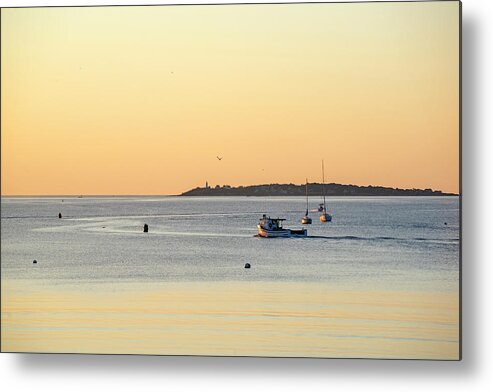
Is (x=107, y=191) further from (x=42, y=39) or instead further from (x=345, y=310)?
(x=345, y=310)

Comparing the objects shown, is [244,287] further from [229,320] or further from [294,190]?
[294,190]

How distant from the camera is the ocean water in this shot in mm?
5391

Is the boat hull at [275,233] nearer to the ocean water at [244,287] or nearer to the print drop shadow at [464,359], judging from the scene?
the ocean water at [244,287]

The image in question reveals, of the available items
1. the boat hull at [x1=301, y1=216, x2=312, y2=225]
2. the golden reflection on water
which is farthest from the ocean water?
the boat hull at [x1=301, y1=216, x2=312, y2=225]

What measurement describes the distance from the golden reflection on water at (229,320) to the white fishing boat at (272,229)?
491 millimetres

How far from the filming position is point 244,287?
5.96m

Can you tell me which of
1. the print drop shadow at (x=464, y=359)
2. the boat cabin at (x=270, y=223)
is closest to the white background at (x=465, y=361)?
the print drop shadow at (x=464, y=359)

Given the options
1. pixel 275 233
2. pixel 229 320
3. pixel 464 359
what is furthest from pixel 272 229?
pixel 464 359

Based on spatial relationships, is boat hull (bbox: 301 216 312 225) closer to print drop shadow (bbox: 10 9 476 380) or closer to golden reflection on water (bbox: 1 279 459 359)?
golden reflection on water (bbox: 1 279 459 359)

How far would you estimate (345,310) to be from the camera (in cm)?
577

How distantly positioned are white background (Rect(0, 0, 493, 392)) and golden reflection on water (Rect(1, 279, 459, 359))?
0.07 m

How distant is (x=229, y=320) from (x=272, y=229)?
48.1 inches

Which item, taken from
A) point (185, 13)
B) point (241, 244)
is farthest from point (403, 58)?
point (241, 244)

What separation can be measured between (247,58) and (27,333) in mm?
1951
